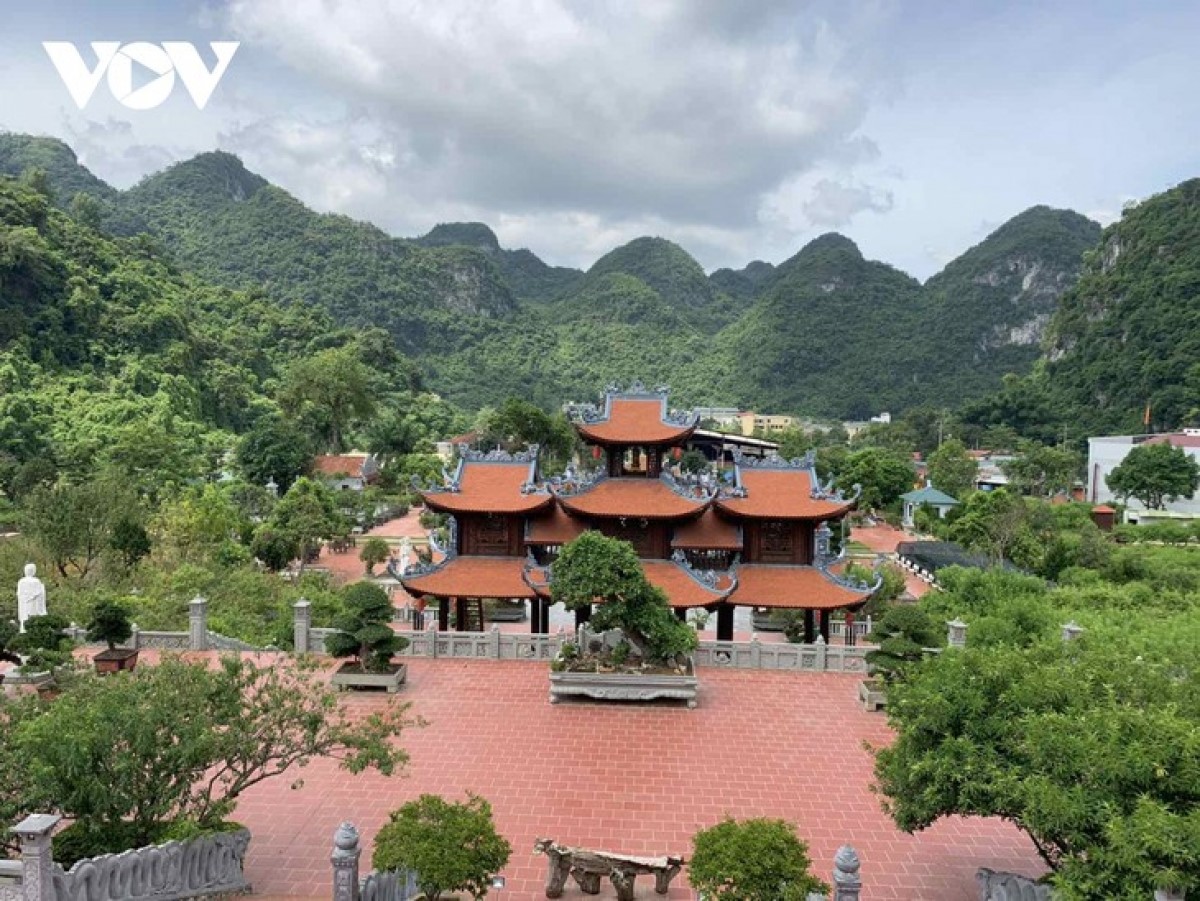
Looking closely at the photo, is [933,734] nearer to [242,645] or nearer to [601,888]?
[601,888]

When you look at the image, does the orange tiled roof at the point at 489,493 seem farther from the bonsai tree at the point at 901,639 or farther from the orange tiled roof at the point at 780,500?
the bonsai tree at the point at 901,639

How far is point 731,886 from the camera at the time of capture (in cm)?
725

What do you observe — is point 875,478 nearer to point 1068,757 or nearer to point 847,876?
point 1068,757

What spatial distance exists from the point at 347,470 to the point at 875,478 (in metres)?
37.7

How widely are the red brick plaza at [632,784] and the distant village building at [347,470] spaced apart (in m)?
39.0

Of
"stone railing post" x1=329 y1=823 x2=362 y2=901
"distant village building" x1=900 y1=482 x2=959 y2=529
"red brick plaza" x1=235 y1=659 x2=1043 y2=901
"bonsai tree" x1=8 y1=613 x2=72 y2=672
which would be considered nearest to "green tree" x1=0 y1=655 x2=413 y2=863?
"stone railing post" x1=329 y1=823 x2=362 y2=901

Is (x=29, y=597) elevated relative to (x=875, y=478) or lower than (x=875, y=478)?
lower

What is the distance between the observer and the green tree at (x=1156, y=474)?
1784 inches

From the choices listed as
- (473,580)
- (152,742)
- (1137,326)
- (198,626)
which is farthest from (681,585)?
(1137,326)

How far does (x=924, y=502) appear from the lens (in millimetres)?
46656

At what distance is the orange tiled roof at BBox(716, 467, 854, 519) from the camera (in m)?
17.9

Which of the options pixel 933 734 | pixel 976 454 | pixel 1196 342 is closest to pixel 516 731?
pixel 933 734

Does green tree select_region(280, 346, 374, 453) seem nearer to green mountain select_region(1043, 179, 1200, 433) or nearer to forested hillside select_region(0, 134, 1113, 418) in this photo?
forested hillside select_region(0, 134, 1113, 418)

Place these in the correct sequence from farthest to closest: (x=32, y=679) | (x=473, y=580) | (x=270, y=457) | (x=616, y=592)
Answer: (x=270, y=457) < (x=473, y=580) < (x=616, y=592) < (x=32, y=679)
